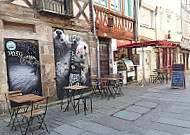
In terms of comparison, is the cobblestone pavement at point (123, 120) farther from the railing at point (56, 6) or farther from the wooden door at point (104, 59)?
the wooden door at point (104, 59)

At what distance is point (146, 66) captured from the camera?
11.4 meters

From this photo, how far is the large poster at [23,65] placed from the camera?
4379 millimetres

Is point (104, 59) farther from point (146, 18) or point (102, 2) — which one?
point (146, 18)

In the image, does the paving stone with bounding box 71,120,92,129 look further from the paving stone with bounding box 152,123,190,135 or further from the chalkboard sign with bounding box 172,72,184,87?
the chalkboard sign with bounding box 172,72,184,87

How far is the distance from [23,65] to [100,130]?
3007 mm

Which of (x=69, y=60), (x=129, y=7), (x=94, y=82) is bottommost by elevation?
(x=94, y=82)

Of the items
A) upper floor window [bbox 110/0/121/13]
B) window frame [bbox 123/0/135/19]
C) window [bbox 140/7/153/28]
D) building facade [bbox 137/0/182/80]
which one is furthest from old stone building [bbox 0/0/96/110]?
window [bbox 140/7/153/28]

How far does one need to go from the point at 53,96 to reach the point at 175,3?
48.6 ft

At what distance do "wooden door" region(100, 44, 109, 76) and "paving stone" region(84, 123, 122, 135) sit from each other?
4742mm

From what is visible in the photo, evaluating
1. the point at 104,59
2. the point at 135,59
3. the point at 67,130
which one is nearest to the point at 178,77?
the point at 135,59

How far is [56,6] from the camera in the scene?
546 centimetres

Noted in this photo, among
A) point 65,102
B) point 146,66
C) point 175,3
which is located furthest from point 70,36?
point 175,3

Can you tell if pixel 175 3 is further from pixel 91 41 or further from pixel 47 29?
pixel 47 29

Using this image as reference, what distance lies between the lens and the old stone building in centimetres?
436
